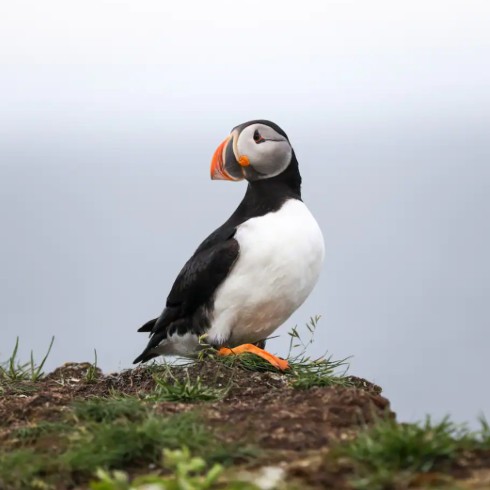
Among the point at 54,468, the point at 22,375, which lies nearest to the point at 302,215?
the point at 22,375

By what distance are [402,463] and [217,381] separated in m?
3.06

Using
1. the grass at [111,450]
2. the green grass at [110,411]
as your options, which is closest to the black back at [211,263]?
the green grass at [110,411]

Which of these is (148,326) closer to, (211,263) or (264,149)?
(211,263)

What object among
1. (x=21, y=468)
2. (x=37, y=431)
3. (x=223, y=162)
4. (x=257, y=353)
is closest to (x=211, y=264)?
(x=257, y=353)

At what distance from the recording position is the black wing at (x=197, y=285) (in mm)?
8406

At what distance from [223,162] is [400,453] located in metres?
4.46

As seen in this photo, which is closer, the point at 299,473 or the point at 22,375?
the point at 299,473

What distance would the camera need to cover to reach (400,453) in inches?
190

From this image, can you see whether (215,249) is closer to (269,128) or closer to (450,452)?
(269,128)

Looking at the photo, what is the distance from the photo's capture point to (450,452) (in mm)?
4910

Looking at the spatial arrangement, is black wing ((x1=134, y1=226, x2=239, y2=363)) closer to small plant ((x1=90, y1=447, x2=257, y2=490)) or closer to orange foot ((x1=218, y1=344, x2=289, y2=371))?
orange foot ((x1=218, y1=344, x2=289, y2=371))

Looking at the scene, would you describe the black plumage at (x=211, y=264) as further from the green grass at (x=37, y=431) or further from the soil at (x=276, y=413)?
the green grass at (x=37, y=431)

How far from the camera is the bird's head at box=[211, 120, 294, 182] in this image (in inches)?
344

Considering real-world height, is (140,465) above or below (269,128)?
below
